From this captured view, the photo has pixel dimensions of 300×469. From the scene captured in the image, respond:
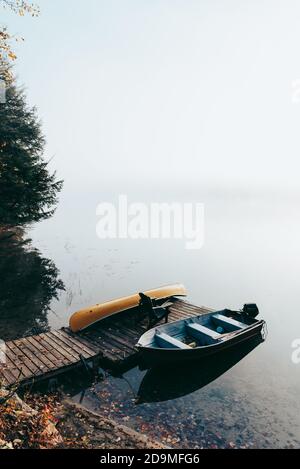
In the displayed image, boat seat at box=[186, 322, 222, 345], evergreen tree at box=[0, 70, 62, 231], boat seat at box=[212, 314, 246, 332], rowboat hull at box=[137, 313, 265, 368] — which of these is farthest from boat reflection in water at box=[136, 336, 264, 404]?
evergreen tree at box=[0, 70, 62, 231]

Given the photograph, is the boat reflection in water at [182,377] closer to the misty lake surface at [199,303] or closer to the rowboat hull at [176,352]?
the misty lake surface at [199,303]

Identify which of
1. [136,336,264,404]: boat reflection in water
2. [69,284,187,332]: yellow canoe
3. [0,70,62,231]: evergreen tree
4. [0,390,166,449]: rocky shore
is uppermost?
[0,70,62,231]: evergreen tree

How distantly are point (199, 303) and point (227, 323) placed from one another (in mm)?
7546

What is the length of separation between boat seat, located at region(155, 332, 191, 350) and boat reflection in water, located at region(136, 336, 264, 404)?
1019 millimetres

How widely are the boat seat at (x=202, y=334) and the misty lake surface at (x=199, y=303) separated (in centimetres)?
114

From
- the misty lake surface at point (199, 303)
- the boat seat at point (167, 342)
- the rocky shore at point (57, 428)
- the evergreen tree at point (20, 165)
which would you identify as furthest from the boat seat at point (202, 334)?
the evergreen tree at point (20, 165)

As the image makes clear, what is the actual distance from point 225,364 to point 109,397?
570cm

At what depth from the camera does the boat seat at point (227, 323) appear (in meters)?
15.3

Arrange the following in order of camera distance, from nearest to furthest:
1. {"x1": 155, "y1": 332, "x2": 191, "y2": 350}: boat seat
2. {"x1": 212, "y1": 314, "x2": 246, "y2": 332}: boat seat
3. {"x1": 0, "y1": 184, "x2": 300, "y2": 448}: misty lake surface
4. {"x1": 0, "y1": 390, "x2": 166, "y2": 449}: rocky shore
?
{"x1": 0, "y1": 390, "x2": 166, "y2": 449}: rocky shore < {"x1": 0, "y1": 184, "x2": 300, "y2": 448}: misty lake surface < {"x1": 155, "y1": 332, "x2": 191, "y2": 350}: boat seat < {"x1": 212, "y1": 314, "x2": 246, "y2": 332}: boat seat

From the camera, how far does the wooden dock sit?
10797 mm

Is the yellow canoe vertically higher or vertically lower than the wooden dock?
higher

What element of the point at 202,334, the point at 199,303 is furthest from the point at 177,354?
the point at 199,303

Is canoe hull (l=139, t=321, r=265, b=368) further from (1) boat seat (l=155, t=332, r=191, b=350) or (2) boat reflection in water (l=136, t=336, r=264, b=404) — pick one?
(2) boat reflection in water (l=136, t=336, r=264, b=404)
